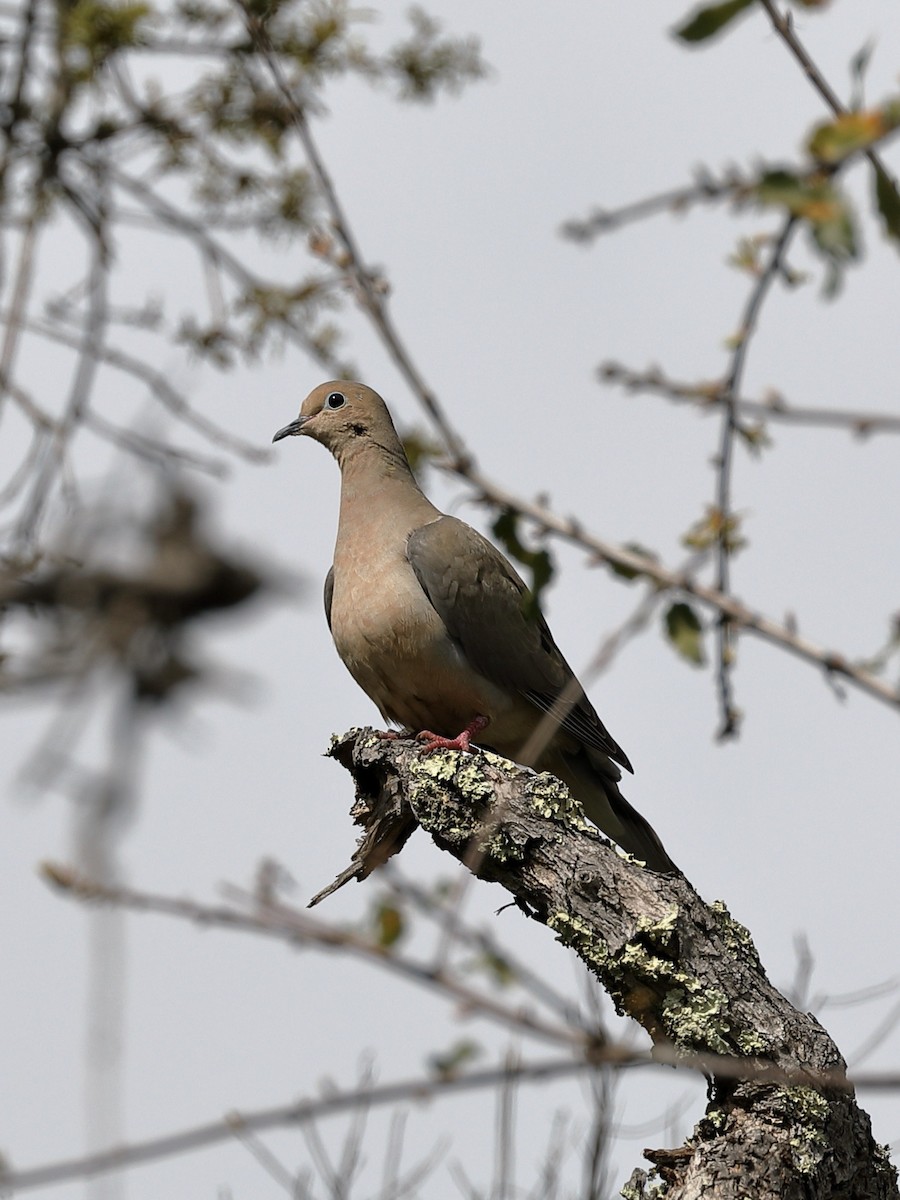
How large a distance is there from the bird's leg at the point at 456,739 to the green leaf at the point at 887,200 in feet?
8.82

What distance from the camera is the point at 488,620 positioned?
4.98m

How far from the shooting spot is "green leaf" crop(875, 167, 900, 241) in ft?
4.25

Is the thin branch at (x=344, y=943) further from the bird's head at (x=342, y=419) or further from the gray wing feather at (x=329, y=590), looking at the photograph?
the bird's head at (x=342, y=419)

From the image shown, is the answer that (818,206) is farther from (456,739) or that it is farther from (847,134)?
(456,739)

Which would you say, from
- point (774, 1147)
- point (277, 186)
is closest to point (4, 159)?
point (277, 186)

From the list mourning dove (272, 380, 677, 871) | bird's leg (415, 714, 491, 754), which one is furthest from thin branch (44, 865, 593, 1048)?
mourning dove (272, 380, 677, 871)

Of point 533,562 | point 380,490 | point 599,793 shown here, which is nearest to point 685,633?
point 533,562

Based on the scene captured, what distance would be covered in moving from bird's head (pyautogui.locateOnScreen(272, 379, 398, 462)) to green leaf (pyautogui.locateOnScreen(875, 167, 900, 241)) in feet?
14.6

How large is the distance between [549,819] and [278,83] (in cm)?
217

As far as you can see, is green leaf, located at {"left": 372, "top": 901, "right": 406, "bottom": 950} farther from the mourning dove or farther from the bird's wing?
the bird's wing

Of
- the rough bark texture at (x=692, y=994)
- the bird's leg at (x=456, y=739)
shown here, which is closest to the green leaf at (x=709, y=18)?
the rough bark texture at (x=692, y=994)

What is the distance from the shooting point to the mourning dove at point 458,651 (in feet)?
15.7

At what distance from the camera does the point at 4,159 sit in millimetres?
4938

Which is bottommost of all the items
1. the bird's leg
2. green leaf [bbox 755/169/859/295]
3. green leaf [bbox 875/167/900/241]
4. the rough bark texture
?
green leaf [bbox 755/169/859/295]
